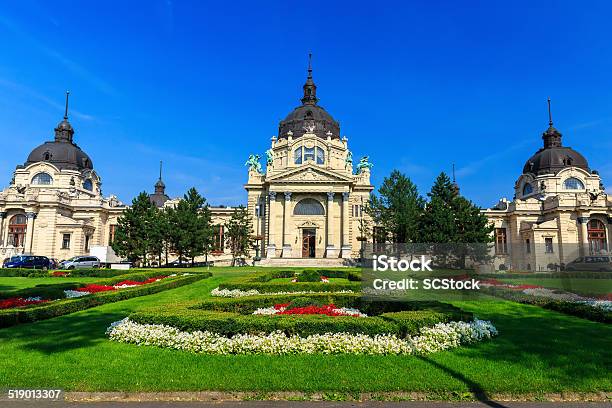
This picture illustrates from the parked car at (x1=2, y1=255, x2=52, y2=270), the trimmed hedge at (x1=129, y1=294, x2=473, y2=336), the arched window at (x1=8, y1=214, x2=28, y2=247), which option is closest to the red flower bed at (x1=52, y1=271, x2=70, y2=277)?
the parked car at (x1=2, y1=255, x2=52, y2=270)

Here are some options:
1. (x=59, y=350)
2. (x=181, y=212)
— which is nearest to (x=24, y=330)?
(x=59, y=350)

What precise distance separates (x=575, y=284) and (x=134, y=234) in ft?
153

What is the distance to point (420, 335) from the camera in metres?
10.7

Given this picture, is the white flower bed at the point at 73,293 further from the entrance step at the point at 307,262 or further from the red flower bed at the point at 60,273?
the entrance step at the point at 307,262

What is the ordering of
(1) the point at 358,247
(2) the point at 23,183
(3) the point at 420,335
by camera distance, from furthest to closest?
(2) the point at 23,183
(1) the point at 358,247
(3) the point at 420,335

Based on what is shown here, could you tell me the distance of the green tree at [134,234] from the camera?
49.9 m

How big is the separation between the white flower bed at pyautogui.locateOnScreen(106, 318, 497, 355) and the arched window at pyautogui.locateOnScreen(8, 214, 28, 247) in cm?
6308

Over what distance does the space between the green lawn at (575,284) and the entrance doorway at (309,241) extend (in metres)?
38.9

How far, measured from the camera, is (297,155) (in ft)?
209

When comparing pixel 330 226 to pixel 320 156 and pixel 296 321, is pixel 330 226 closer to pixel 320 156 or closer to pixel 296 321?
pixel 320 156

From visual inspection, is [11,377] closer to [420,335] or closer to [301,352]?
[301,352]

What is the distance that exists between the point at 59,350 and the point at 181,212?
41.7 metres

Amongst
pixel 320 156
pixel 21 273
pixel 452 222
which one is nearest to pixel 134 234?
pixel 21 273

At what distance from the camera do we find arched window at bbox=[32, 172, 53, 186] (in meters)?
70.4
